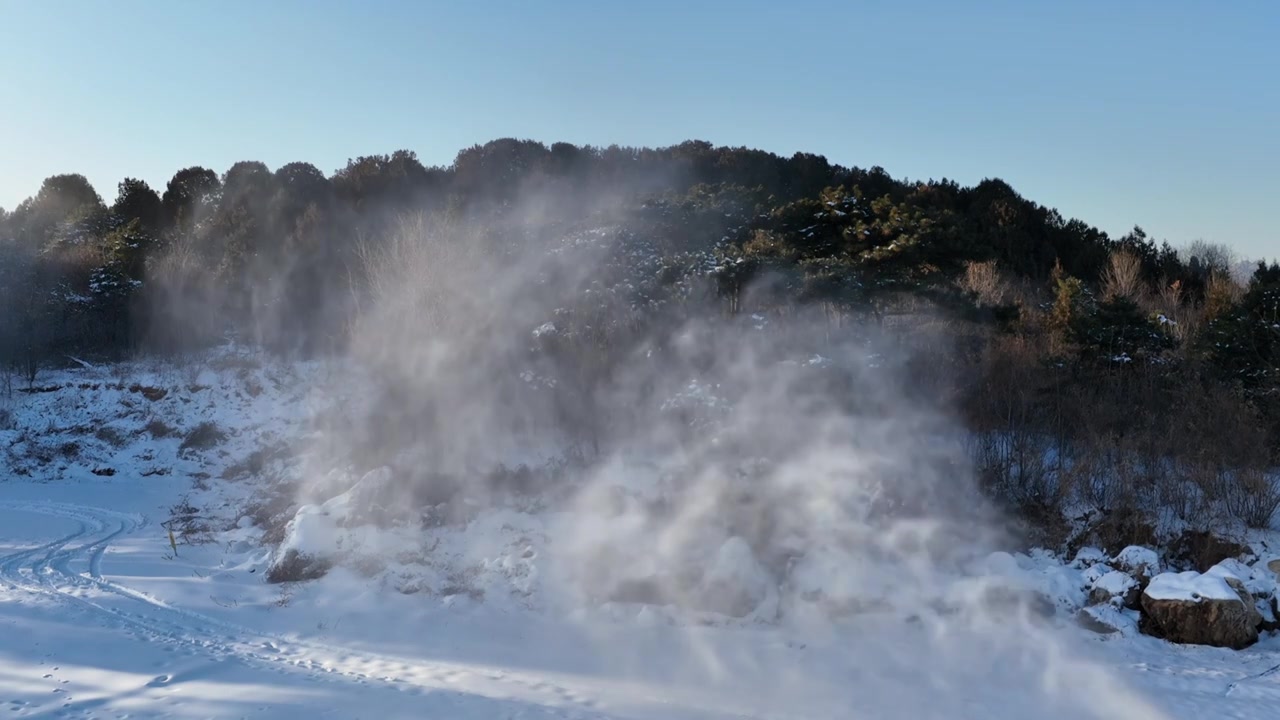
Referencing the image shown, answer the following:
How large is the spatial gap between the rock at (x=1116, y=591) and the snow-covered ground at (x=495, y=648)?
0.04 m

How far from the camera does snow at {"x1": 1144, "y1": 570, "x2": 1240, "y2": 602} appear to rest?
9039mm

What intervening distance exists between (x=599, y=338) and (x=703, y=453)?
500 cm

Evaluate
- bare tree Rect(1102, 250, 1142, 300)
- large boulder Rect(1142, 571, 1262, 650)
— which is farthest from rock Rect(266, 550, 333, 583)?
bare tree Rect(1102, 250, 1142, 300)

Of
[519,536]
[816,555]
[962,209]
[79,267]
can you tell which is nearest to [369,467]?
[519,536]

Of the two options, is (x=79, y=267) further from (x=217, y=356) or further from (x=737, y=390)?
(x=737, y=390)

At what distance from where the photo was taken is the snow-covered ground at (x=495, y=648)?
745 centimetres

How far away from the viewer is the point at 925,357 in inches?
603

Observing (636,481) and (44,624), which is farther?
(636,481)

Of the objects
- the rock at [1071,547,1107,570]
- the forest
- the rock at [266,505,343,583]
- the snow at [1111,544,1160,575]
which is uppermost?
the forest

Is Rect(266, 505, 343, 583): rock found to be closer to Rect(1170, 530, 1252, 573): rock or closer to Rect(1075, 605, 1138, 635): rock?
Rect(1075, 605, 1138, 635): rock

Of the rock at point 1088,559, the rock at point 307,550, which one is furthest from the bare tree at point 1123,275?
the rock at point 307,550

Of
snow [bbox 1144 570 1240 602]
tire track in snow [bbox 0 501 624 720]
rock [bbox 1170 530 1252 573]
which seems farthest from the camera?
rock [bbox 1170 530 1252 573]

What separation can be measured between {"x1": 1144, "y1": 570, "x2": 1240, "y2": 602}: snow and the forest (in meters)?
1.78

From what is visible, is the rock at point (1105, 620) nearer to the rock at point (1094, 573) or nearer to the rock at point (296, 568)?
the rock at point (1094, 573)
